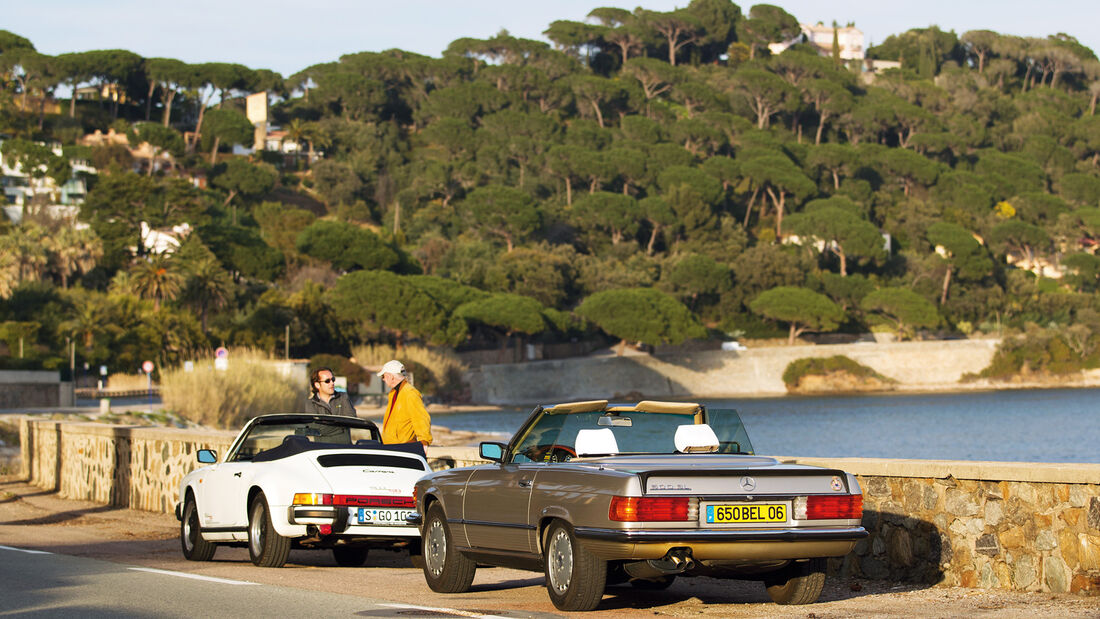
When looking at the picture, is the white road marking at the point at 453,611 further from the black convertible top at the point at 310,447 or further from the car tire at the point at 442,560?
the black convertible top at the point at 310,447

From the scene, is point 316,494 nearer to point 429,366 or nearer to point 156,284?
point 156,284

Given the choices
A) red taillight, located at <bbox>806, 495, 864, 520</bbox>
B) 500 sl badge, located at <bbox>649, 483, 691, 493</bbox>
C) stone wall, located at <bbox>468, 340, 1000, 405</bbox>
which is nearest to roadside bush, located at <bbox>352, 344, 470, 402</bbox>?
stone wall, located at <bbox>468, 340, 1000, 405</bbox>

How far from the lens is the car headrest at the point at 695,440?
8.44 m

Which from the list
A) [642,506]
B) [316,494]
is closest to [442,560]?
[316,494]

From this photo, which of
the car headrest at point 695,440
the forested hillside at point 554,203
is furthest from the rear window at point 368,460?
the forested hillside at point 554,203

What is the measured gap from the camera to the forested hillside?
87.0m

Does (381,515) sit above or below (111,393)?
above

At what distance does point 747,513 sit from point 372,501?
3973 millimetres

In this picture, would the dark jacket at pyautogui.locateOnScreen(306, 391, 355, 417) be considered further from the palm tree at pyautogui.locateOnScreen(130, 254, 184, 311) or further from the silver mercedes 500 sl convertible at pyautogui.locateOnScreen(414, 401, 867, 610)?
the palm tree at pyautogui.locateOnScreen(130, 254, 184, 311)

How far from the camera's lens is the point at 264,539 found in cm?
1112

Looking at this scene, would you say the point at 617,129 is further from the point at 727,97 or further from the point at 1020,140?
the point at 1020,140

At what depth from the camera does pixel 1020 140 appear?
171 metres

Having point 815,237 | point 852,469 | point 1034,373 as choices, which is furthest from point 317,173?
point 852,469

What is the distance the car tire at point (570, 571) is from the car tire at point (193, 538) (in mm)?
4942
